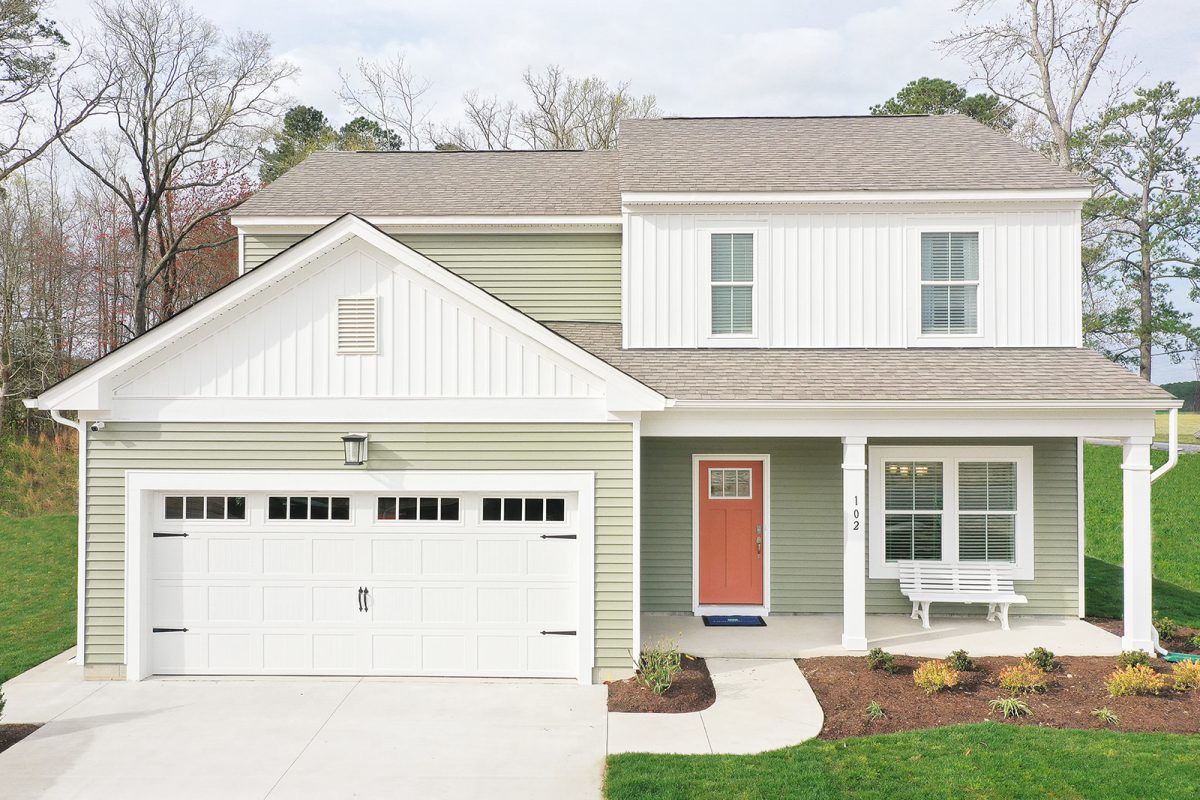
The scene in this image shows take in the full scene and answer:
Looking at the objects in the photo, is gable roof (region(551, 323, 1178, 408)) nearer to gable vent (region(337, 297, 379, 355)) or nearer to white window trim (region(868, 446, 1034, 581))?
white window trim (region(868, 446, 1034, 581))

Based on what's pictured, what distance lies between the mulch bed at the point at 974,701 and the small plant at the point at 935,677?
71mm

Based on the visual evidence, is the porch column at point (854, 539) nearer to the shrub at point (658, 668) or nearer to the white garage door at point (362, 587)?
the shrub at point (658, 668)

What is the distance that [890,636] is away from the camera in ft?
33.5

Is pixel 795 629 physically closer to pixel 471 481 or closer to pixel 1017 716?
pixel 1017 716

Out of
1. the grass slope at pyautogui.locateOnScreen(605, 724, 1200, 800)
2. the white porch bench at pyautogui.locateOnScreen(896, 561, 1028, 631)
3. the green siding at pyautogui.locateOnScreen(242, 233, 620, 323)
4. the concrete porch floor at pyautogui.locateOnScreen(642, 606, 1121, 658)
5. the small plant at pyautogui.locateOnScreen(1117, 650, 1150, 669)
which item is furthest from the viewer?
A: the green siding at pyautogui.locateOnScreen(242, 233, 620, 323)

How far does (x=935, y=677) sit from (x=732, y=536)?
3.77 m

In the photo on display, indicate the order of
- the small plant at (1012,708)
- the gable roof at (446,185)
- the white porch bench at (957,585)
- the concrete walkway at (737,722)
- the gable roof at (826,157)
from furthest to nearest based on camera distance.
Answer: the gable roof at (446,185)
the gable roof at (826,157)
the white porch bench at (957,585)
the small plant at (1012,708)
the concrete walkway at (737,722)

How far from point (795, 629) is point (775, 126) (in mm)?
8402

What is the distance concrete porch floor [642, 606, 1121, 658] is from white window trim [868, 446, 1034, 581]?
0.77 metres

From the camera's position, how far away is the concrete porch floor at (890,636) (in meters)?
9.59

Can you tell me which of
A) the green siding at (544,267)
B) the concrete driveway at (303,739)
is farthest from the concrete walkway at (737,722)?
the green siding at (544,267)

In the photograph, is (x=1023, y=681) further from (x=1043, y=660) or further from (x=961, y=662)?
(x=1043, y=660)

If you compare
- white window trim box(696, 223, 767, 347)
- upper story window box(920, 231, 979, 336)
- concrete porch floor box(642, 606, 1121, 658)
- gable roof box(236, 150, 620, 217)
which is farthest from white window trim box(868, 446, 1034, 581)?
gable roof box(236, 150, 620, 217)

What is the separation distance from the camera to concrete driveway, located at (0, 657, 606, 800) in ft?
21.0
